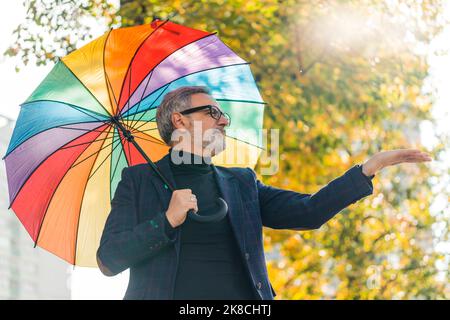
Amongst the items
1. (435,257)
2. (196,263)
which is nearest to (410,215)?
(435,257)

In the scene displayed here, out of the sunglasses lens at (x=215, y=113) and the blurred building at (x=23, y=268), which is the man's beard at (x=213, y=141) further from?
the blurred building at (x=23, y=268)

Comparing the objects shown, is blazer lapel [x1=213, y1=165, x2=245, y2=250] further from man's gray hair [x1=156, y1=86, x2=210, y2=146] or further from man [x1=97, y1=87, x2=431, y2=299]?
man's gray hair [x1=156, y1=86, x2=210, y2=146]

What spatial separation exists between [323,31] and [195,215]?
7.72m

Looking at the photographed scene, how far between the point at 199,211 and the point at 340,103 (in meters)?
7.90

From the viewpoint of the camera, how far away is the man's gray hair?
12.9 ft

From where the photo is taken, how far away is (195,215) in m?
3.58

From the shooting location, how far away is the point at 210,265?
3574mm

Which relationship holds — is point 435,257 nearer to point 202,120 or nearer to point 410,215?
point 410,215

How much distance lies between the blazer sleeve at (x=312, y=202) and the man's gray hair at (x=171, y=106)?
451 millimetres

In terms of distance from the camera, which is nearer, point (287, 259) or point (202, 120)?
point (202, 120)

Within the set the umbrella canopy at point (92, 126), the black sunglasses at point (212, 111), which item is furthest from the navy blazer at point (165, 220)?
the umbrella canopy at point (92, 126)

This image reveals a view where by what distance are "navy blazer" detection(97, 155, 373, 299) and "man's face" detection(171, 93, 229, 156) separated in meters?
0.11

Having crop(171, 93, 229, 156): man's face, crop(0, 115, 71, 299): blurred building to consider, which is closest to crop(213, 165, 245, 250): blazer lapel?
crop(171, 93, 229, 156): man's face

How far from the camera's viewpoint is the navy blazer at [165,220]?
355 centimetres
